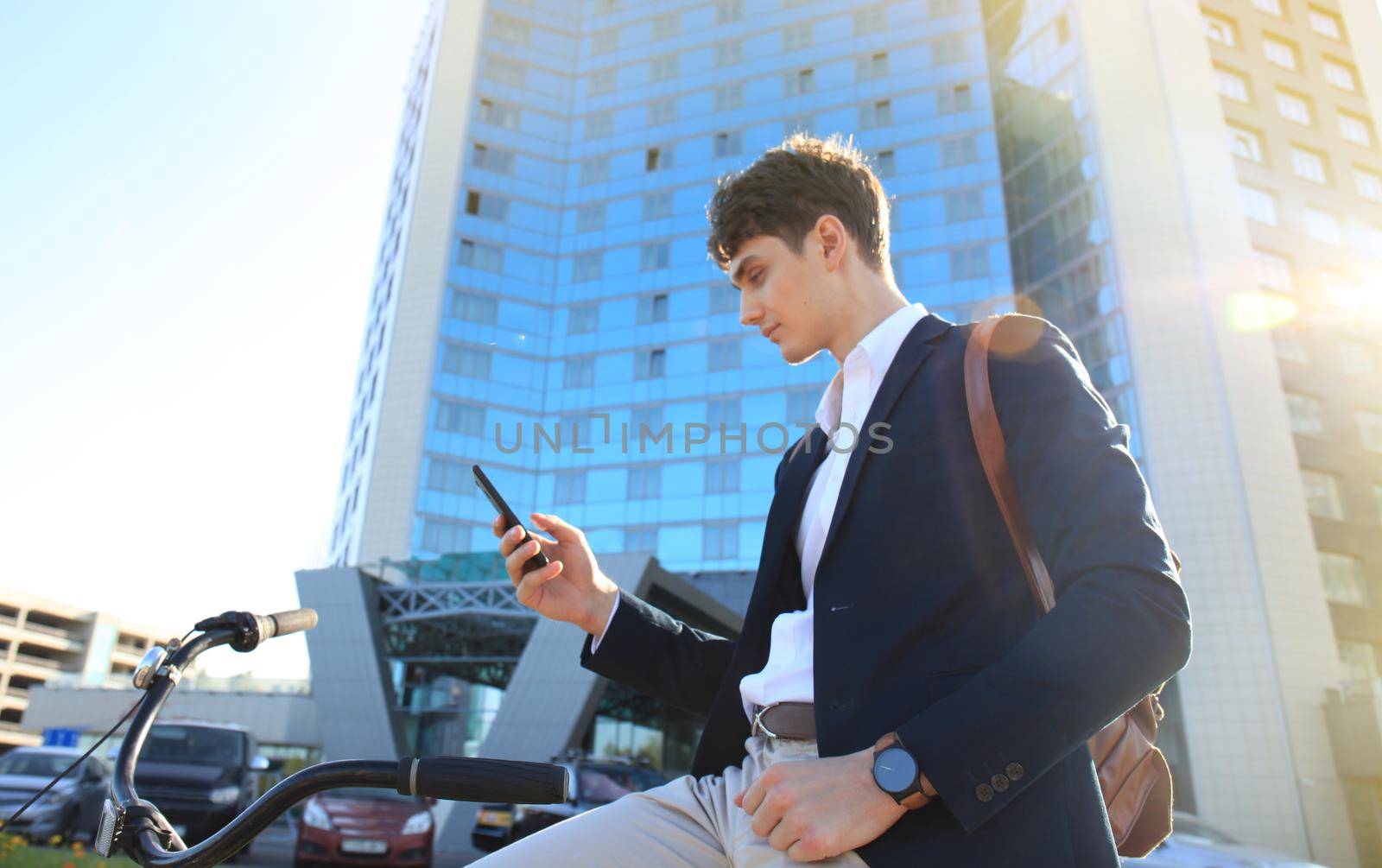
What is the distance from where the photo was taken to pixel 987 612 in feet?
4.65

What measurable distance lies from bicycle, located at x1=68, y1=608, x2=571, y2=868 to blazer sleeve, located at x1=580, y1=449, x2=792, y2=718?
0.61 meters

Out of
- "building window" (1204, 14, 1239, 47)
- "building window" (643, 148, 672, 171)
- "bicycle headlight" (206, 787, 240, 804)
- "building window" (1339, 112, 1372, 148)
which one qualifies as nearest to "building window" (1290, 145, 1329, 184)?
"building window" (1339, 112, 1372, 148)

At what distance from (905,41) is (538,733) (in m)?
35.5

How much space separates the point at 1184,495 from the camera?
3178 centimetres

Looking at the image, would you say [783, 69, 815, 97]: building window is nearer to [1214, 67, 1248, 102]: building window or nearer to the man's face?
[1214, 67, 1248, 102]: building window

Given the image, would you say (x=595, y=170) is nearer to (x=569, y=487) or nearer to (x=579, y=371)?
(x=579, y=371)

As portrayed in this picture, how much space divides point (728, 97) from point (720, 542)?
74.8 ft

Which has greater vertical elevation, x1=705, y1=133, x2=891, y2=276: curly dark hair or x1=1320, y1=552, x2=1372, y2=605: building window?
x1=1320, y1=552, x2=1372, y2=605: building window

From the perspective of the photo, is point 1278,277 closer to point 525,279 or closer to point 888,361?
point 525,279

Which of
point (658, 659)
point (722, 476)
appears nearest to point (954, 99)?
point (722, 476)

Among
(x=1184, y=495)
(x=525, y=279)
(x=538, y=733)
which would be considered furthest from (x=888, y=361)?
(x=525, y=279)

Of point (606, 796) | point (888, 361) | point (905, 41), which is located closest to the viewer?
point (888, 361)

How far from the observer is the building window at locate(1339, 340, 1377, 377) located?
36.2 m

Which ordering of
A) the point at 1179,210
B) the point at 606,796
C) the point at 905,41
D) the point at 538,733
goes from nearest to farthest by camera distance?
the point at 606,796
the point at 538,733
the point at 1179,210
the point at 905,41
